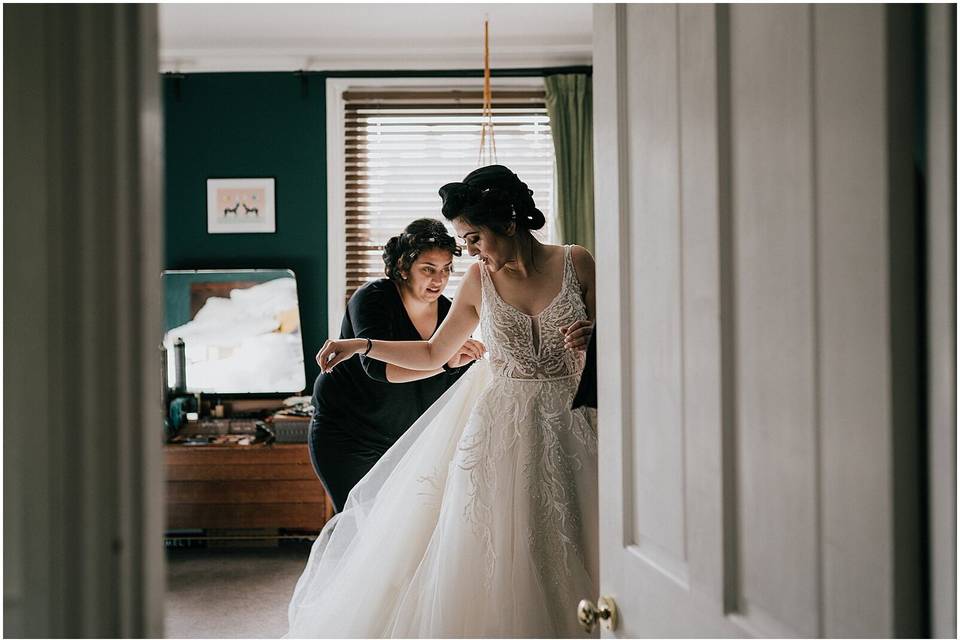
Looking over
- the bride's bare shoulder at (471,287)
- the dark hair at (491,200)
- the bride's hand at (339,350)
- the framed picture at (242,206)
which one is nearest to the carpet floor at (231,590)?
the bride's hand at (339,350)

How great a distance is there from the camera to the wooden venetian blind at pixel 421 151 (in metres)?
4.32

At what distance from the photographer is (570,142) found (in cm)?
426

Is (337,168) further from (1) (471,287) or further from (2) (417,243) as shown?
(1) (471,287)

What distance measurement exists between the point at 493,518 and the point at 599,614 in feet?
2.47

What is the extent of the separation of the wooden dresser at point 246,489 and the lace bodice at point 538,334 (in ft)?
6.65

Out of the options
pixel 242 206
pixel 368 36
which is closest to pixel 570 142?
pixel 368 36

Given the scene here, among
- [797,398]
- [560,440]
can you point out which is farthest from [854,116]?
[560,440]

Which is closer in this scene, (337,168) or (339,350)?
(339,350)

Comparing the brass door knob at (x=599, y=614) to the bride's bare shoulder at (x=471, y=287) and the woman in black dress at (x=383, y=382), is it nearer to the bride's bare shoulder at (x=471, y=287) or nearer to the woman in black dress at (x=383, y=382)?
the bride's bare shoulder at (x=471, y=287)

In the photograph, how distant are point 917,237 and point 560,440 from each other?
1.44 meters

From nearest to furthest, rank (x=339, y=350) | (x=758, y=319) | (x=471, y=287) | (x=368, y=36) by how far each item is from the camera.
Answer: (x=758, y=319) → (x=471, y=287) → (x=339, y=350) → (x=368, y=36)

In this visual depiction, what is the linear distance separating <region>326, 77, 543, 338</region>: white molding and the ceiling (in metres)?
0.08

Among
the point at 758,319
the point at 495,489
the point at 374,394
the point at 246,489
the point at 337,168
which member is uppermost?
the point at 337,168

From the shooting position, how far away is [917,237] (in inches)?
27.0
